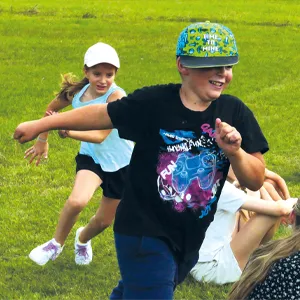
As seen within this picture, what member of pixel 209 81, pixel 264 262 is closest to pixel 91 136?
pixel 209 81

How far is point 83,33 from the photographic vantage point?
2170cm

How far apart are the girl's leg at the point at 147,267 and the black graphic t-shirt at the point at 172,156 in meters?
0.04

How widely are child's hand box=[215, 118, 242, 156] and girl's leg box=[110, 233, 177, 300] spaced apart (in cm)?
65

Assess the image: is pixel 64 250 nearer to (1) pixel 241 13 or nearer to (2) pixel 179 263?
(2) pixel 179 263

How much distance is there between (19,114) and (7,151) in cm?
230

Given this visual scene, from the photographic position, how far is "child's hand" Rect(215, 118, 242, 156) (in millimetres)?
3389

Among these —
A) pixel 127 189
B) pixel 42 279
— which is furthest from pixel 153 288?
pixel 42 279

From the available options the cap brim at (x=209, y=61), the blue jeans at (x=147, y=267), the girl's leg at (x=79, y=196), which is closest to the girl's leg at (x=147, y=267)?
the blue jeans at (x=147, y=267)

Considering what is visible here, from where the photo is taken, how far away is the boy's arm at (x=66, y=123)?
12.5 ft

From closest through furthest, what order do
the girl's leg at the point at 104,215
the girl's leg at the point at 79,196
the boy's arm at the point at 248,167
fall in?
the boy's arm at the point at 248,167 → the girl's leg at the point at 79,196 → the girl's leg at the point at 104,215

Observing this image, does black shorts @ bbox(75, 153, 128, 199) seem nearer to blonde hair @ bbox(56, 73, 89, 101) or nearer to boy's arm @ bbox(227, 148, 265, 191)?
blonde hair @ bbox(56, 73, 89, 101)

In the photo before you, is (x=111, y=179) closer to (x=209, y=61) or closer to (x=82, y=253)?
(x=82, y=253)

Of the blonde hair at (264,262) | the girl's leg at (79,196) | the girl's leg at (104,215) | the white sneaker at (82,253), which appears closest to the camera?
the blonde hair at (264,262)

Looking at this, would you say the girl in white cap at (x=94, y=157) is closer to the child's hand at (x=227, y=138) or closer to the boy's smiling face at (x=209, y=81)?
the boy's smiling face at (x=209, y=81)
